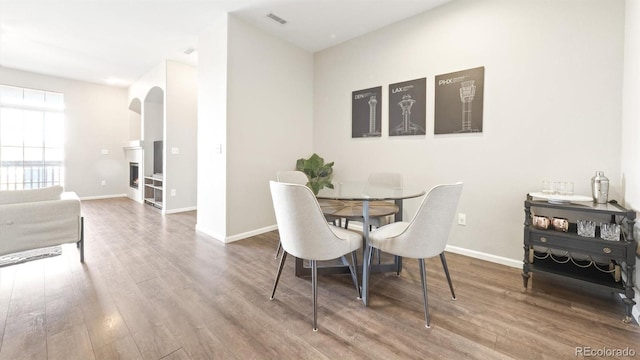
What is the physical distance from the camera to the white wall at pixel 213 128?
3.15m

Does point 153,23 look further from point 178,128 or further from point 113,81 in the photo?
point 113,81

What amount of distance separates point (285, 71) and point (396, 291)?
323cm

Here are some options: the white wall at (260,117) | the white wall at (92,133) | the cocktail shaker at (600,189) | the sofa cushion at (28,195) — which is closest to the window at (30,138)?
the white wall at (92,133)

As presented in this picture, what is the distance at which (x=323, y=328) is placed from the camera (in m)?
1.55

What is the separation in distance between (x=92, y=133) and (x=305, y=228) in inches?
285

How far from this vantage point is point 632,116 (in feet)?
5.82

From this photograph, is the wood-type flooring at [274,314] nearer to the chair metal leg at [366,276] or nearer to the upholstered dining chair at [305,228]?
the chair metal leg at [366,276]

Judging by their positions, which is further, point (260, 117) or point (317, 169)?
point (317, 169)

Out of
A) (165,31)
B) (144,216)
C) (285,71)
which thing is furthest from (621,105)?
(144,216)

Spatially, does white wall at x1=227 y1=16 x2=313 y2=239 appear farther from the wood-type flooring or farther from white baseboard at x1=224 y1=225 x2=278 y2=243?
the wood-type flooring

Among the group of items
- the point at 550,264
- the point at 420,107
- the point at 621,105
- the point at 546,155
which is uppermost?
the point at 420,107

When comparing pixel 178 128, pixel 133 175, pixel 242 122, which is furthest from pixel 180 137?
pixel 133 175

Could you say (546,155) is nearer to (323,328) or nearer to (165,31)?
(323,328)

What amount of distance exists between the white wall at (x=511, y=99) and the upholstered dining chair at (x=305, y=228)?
70.3 inches
